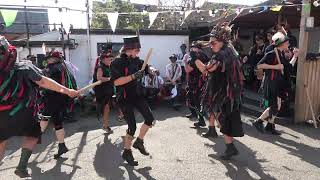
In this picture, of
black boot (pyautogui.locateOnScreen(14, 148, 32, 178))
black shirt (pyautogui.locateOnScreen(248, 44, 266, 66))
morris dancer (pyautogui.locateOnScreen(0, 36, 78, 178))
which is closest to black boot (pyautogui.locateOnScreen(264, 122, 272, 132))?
black shirt (pyautogui.locateOnScreen(248, 44, 266, 66))

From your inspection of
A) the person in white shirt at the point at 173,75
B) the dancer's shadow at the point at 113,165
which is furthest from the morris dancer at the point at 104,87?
the person in white shirt at the point at 173,75

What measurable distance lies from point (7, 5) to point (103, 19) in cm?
1404

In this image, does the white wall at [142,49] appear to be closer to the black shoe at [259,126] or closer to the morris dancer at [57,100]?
the morris dancer at [57,100]

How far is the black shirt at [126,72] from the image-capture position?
5.57 metres

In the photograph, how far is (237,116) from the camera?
576 centimetres

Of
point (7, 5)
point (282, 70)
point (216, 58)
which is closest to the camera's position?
point (216, 58)

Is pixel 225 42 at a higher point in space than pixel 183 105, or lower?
higher

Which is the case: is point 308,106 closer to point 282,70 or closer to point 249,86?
point 282,70

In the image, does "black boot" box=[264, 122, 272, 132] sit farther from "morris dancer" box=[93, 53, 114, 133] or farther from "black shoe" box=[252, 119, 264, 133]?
"morris dancer" box=[93, 53, 114, 133]

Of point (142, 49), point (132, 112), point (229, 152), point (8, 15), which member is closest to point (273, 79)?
point (229, 152)

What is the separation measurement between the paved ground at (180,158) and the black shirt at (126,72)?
1.04m

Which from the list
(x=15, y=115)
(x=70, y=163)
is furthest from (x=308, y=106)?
(x=15, y=115)

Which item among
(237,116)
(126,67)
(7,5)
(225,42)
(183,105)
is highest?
(7,5)

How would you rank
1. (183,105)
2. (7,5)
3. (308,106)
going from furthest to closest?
(183,105) < (7,5) < (308,106)
